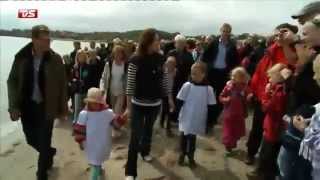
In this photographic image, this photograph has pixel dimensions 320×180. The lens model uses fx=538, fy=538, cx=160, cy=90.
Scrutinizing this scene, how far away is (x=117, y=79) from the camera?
918 cm

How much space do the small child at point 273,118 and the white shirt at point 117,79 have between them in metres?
3.73

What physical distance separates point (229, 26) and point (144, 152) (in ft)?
8.65

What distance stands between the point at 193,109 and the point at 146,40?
133 cm

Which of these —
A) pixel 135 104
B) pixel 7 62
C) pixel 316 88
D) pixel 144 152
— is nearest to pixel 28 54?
pixel 135 104

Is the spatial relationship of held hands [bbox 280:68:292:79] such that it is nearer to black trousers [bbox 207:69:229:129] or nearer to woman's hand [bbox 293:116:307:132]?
woman's hand [bbox 293:116:307:132]

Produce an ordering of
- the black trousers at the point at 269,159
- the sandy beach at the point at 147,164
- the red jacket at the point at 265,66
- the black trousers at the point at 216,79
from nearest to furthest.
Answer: the black trousers at the point at 269,159 < the red jacket at the point at 265,66 < the sandy beach at the point at 147,164 < the black trousers at the point at 216,79

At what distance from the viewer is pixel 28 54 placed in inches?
247

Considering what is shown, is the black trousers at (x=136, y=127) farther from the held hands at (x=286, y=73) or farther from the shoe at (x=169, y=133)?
the shoe at (x=169, y=133)

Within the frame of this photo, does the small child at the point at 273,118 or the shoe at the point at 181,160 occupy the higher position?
the small child at the point at 273,118

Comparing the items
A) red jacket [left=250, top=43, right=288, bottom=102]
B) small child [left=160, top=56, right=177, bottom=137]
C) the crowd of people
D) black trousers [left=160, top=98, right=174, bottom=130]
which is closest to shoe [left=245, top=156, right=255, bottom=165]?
the crowd of people

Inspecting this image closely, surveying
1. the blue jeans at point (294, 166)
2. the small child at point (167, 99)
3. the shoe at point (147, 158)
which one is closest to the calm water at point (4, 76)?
the small child at point (167, 99)

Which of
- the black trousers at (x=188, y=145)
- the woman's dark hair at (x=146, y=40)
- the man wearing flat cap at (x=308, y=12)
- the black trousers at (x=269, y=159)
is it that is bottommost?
the black trousers at (x=188, y=145)

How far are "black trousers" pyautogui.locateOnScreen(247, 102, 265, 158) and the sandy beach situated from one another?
24 centimetres

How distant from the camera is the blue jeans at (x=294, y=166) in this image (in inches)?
188
